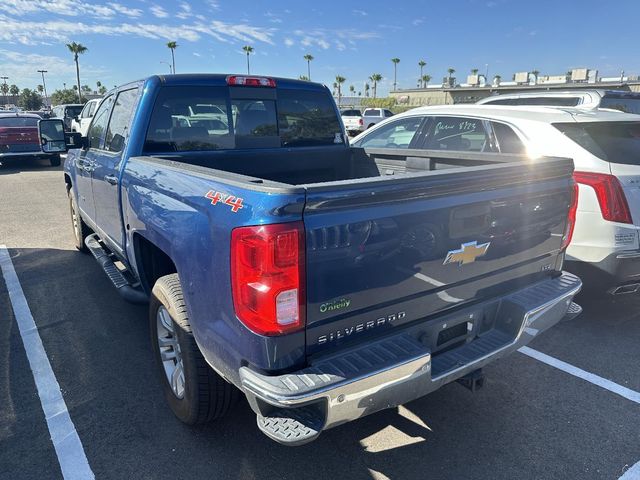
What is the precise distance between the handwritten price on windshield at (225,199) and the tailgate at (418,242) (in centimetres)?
32

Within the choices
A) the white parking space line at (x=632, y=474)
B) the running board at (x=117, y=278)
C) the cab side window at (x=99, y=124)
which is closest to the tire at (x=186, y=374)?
the running board at (x=117, y=278)

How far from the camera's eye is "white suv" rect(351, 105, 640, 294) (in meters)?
3.79

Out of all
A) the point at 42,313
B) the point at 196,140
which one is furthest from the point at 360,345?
the point at 42,313

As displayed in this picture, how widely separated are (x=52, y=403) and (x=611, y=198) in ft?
14.7

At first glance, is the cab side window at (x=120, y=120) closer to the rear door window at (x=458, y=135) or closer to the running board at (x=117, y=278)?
the running board at (x=117, y=278)

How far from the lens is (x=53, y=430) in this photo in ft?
9.27

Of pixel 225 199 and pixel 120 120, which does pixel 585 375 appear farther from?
pixel 120 120

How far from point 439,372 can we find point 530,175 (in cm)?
126

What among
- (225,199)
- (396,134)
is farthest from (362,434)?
(396,134)

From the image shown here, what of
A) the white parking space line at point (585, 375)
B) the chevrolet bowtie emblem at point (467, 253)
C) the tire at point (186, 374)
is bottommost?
the white parking space line at point (585, 375)

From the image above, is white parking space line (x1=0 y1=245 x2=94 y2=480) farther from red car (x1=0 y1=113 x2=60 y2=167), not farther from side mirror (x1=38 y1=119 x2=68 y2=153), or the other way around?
red car (x1=0 y1=113 x2=60 y2=167)

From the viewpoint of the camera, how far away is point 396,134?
6.29 m

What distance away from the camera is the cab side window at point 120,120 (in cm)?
370

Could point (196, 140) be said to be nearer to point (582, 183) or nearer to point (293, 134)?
point (293, 134)
